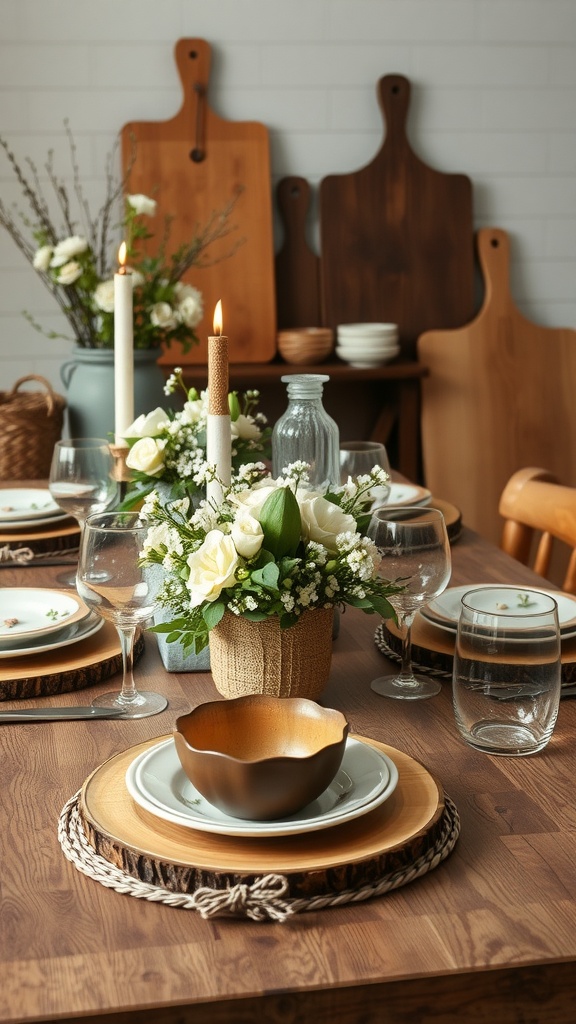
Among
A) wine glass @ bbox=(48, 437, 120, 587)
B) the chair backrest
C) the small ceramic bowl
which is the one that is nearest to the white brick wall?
the small ceramic bowl

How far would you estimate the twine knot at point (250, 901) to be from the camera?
76 centimetres

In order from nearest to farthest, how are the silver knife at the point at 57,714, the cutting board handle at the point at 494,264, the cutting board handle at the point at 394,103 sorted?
the silver knife at the point at 57,714 < the cutting board handle at the point at 394,103 < the cutting board handle at the point at 494,264

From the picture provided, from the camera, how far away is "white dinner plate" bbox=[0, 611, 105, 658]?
4.07 feet

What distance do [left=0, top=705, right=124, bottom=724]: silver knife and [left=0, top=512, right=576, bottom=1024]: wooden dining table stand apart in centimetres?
15

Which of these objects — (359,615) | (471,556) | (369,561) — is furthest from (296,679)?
(471,556)

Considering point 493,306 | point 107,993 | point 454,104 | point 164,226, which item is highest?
point 454,104

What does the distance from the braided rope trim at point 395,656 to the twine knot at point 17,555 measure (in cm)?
59

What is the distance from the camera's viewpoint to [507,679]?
3.31ft

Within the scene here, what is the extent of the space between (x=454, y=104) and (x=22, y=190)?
124cm

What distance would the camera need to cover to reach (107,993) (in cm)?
69

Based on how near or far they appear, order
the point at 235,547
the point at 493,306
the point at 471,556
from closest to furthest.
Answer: the point at 235,547
the point at 471,556
the point at 493,306

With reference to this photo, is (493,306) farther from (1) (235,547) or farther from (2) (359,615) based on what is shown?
(1) (235,547)

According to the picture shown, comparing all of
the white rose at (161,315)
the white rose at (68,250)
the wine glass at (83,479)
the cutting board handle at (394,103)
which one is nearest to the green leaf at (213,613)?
the wine glass at (83,479)

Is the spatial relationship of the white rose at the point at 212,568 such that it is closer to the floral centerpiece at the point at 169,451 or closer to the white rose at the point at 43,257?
the floral centerpiece at the point at 169,451
